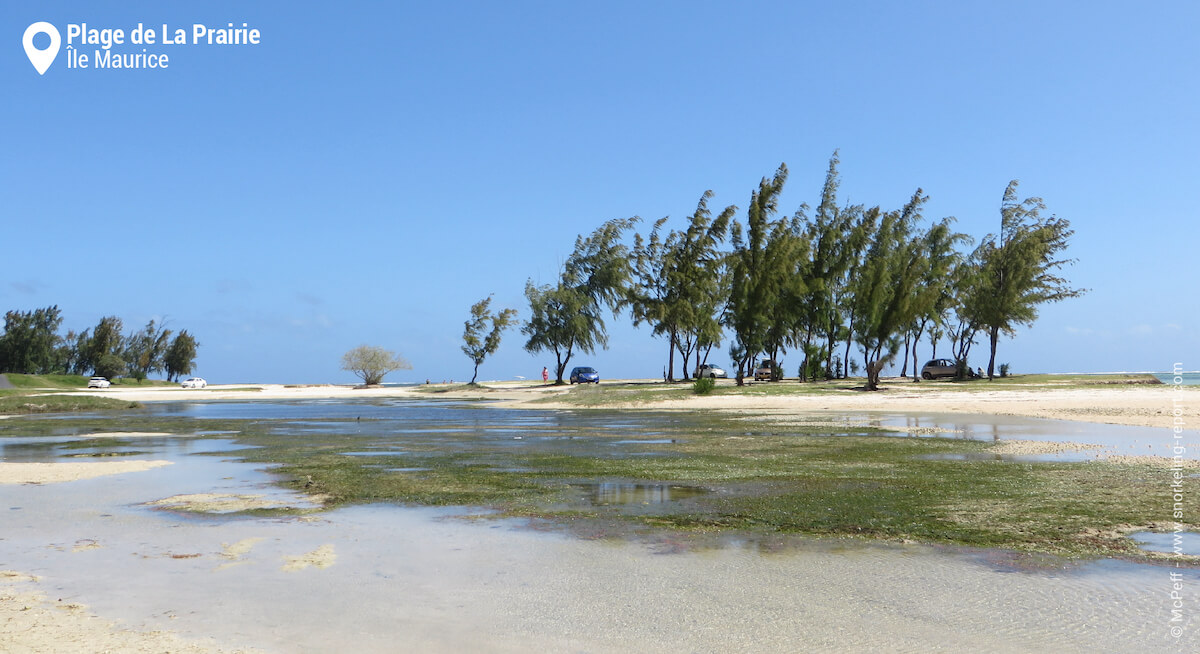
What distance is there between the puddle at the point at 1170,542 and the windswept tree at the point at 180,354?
350 ft

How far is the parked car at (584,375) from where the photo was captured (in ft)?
245

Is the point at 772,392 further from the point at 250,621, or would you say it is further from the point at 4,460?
the point at 250,621

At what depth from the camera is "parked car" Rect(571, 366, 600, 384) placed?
245 ft

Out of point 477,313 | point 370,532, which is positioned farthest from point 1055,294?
point 370,532

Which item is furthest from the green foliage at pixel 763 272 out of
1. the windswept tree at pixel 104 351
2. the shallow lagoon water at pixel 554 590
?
the windswept tree at pixel 104 351

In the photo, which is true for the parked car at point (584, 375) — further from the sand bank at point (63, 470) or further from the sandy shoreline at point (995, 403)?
the sand bank at point (63, 470)

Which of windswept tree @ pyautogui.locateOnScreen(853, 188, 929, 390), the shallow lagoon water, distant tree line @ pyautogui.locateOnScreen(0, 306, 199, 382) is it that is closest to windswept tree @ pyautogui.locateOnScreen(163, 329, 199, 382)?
distant tree line @ pyautogui.locateOnScreen(0, 306, 199, 382)

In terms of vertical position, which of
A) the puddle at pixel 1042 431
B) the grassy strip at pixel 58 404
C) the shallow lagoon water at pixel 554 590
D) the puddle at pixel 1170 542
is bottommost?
the grassy strip at pixel 58 404

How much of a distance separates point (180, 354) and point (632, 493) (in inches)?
3958

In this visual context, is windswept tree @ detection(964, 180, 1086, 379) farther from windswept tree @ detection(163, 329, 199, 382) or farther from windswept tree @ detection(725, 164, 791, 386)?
windswept tree @ detection(163, 329, 199, 382)

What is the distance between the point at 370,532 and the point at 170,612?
374 centimetres

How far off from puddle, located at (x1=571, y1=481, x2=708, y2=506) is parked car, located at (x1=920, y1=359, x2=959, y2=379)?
54.9m

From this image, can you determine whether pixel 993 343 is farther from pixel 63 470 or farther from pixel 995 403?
pixel 63 470

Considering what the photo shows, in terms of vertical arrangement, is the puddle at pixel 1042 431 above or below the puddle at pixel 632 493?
above
